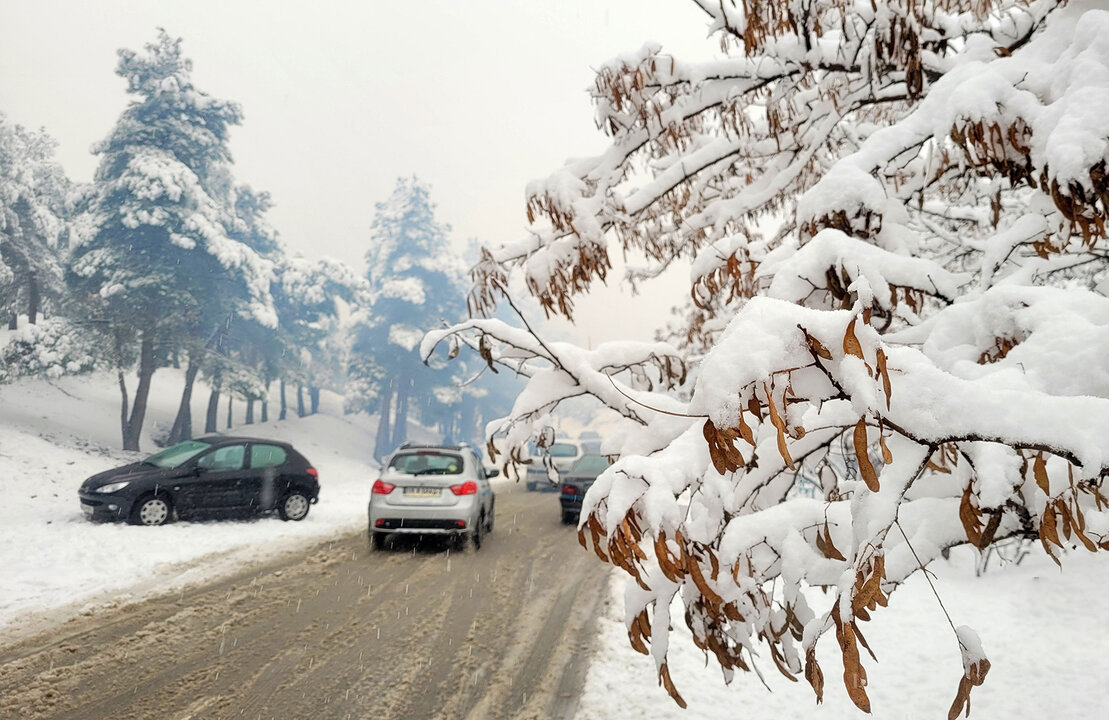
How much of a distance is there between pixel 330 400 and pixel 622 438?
5569 cm

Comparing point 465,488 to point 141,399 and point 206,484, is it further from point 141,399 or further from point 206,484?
point 141,399

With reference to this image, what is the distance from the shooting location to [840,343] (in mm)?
1384

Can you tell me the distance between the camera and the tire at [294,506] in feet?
37.6

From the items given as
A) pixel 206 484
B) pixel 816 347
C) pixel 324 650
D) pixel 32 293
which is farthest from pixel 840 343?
pixel 32 293

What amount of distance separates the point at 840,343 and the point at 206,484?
1155cm

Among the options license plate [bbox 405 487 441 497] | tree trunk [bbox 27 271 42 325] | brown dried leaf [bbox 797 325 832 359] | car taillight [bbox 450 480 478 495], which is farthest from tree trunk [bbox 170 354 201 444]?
brown dried leaf [bbox 797 325 832 359]

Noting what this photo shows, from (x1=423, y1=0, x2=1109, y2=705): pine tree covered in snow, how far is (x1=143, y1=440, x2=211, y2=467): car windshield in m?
9.54

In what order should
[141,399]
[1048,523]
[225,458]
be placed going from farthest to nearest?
1. [141,399]
2. [225,458]
3. [1048,523]

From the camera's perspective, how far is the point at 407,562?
8.54m

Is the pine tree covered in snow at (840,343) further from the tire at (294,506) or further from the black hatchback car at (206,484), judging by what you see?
the tire at (294,506)

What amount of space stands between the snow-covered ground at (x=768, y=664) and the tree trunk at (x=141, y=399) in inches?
331

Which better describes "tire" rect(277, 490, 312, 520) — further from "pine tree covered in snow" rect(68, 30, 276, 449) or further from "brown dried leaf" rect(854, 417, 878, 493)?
"pine tree covered in snow" rect(68, 30, 276, 449)

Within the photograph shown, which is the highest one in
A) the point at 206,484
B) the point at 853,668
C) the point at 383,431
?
the point at 383,431

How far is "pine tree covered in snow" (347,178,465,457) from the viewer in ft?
129
